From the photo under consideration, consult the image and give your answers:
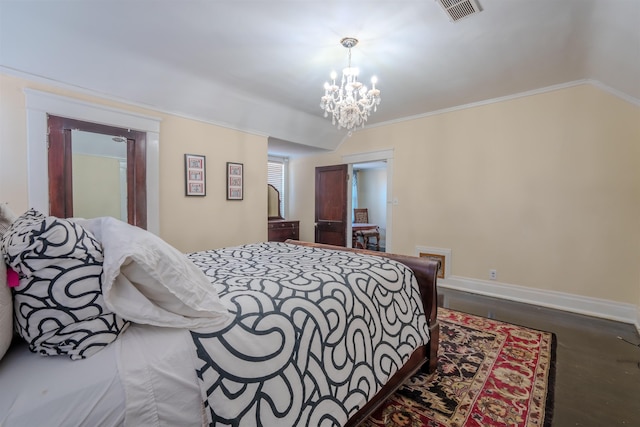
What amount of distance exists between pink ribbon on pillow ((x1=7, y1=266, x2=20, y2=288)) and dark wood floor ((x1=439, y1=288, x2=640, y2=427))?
2.40 m

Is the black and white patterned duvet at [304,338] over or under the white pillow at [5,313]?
under

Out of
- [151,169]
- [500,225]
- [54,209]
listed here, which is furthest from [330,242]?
[54,209]

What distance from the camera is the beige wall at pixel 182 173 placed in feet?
7.73

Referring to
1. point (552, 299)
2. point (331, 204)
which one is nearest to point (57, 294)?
point (552, 299)

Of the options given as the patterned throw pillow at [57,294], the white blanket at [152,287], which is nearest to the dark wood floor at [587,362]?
the white blanket at [152,287]

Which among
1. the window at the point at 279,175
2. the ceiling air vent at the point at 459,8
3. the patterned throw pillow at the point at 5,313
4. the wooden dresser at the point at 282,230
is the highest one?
the ceiling air vent at the point at 459,8

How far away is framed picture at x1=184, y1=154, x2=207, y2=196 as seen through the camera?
3471mm

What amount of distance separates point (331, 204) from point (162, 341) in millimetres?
4521

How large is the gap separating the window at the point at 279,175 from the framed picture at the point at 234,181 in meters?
2.02

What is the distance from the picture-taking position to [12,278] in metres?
0.73

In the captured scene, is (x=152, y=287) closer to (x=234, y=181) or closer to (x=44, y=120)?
(x=44, y=120)

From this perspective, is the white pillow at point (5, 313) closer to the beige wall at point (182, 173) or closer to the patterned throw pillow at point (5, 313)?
the patterned throw pillow at point (5, 313)

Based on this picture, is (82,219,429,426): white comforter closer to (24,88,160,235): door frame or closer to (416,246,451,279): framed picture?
(24,88,160,235): door frame

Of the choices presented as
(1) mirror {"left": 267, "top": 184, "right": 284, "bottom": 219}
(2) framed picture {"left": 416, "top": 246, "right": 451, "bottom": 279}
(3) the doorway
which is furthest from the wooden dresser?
(2) framed picture {"left": 416, "top": 246, "right": 451, "bottom": 279}
